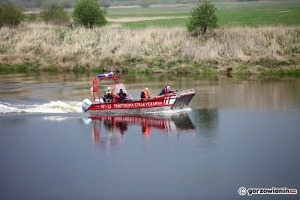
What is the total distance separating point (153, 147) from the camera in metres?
32.8

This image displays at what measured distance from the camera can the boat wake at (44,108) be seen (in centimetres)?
4262

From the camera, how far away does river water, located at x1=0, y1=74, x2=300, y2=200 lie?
26500mm

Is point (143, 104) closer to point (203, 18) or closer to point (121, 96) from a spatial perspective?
point (121, 96)

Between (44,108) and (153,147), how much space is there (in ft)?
42.6

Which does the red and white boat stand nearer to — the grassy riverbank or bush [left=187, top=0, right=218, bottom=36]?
the grassy riverbank

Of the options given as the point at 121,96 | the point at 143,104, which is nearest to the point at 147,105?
the point at 143,104

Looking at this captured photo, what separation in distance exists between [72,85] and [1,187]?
28026 mm

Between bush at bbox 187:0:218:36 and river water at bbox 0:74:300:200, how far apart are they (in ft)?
53.0

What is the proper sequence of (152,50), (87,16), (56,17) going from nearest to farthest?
(152,50) → (87,16) → (56,17)

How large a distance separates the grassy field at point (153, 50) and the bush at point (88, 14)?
11.0 ft

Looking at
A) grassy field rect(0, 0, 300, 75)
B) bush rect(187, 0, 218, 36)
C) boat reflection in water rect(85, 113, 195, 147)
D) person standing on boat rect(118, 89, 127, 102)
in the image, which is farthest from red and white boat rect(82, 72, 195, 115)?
bush rect(187, 0, 218, 36)

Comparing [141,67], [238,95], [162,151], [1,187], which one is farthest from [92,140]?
[141,67]

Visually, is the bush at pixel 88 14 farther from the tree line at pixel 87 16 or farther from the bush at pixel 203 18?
the bush at pixel 203 18

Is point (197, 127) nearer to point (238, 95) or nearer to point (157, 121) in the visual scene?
point (157, 121)
